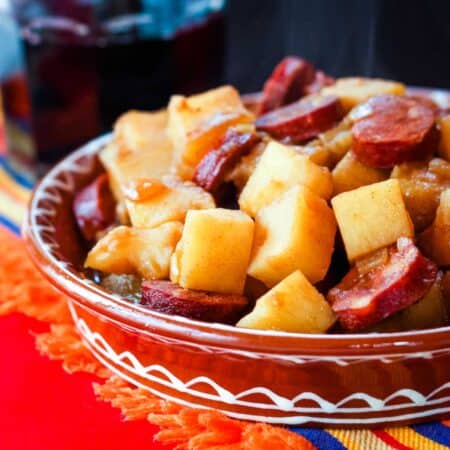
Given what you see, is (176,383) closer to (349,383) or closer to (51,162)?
(349,383)

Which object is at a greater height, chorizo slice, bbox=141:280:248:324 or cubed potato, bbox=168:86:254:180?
cubed potato, bbox=168:86:254:180

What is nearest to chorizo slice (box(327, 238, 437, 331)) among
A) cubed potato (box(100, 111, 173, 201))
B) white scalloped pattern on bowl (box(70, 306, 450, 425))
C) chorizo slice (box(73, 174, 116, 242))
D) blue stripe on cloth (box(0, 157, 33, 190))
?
white scalloped pattern on bowl (box(70, 306, 450, 425))

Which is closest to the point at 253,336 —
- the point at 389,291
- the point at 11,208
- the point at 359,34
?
the point at 389,291

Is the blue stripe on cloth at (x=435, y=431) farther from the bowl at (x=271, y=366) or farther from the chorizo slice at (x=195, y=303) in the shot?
the chorizo slice at (x=195, y=303)

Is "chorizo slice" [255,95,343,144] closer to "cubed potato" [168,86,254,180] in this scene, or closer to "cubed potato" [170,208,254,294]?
"cubed potato" [168,86,254,180]

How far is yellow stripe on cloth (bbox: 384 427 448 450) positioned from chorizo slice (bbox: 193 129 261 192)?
49cm

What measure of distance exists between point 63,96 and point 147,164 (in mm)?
755

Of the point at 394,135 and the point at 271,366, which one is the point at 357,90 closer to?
the point at 394,135

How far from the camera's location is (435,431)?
1.17 metres

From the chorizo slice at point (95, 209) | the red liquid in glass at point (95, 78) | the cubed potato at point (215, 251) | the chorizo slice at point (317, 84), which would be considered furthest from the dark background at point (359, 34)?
the cubed potato at point (215, 251)

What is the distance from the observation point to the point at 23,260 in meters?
1.74

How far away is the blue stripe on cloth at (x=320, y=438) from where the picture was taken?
3.72 ft

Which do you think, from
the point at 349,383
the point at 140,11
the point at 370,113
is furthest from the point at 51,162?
the point at 349,383

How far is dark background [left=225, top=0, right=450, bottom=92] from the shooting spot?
2.52 meters
